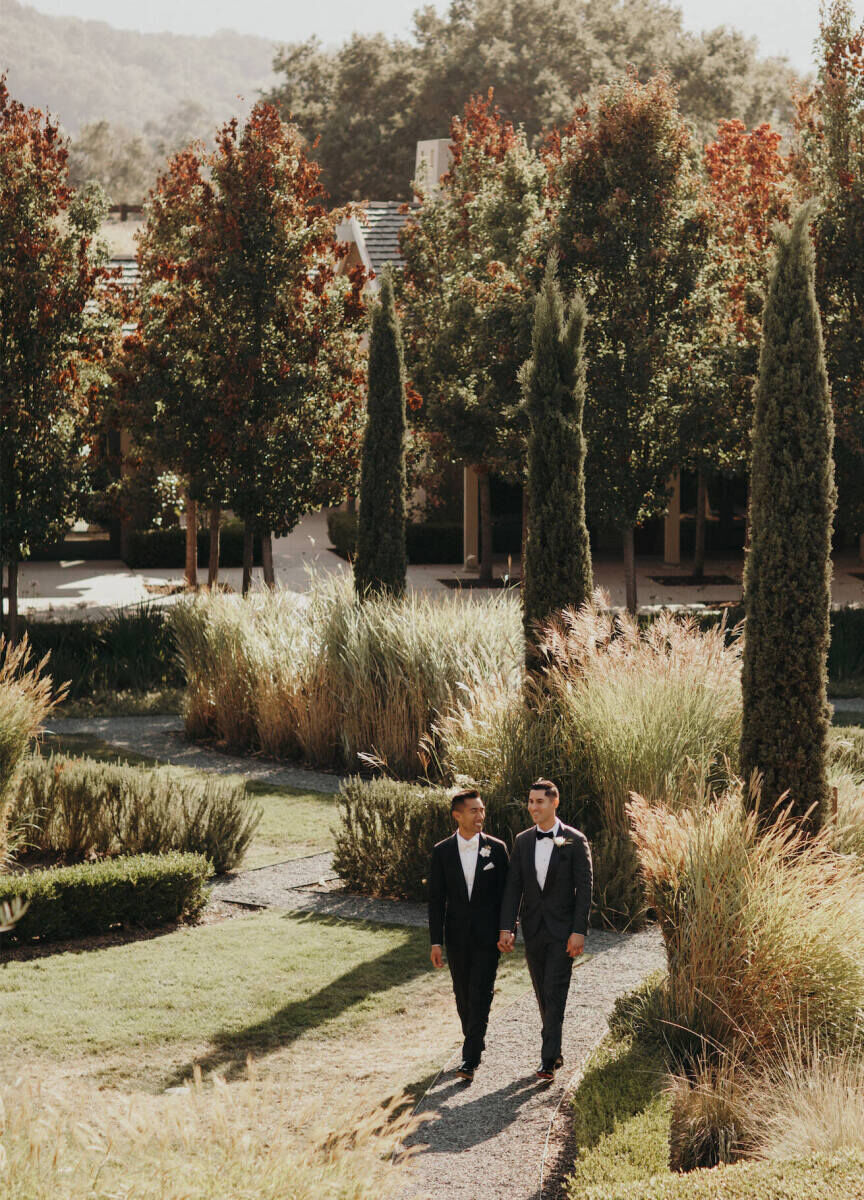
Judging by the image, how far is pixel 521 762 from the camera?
33.1 feet

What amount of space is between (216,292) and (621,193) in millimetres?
5425

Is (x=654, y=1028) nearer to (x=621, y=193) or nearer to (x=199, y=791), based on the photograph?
(x=199, y=791)

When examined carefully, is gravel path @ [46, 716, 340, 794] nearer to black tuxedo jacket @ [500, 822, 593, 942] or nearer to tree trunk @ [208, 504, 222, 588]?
tree trunk @ [208, 504, 222, 588]

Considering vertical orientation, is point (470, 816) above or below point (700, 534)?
below

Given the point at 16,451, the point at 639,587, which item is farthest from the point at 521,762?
the point at 639,587

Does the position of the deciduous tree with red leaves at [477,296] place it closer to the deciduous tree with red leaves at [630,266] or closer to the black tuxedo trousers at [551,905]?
the deciduous tree with red leaves at [630,266]

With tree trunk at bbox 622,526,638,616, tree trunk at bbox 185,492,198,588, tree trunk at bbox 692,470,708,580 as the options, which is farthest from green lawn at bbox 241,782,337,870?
tree trunk at bbox 692,470,708,580

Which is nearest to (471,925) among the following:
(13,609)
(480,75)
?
(13,609)

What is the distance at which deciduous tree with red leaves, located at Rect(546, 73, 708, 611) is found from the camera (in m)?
18.2

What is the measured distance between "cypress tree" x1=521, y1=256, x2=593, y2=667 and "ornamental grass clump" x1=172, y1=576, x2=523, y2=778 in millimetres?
1036

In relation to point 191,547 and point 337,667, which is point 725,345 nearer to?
point 337,667

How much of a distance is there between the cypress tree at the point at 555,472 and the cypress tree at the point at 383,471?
4.00 meters

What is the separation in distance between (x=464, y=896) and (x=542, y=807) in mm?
584

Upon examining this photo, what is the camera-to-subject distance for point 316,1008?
25.4 feet
